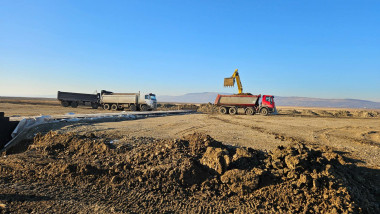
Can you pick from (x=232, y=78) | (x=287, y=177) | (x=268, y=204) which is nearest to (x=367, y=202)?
(x=287, y=177)

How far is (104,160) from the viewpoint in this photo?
6246 millimetres

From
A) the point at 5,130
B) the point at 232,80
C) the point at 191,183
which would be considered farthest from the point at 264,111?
the point at 5,130

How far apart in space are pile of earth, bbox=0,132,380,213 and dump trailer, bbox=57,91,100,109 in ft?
101

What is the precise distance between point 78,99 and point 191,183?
117ft

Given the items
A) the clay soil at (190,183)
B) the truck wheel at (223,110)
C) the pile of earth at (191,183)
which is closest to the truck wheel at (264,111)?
the truck wheel at (223,110)

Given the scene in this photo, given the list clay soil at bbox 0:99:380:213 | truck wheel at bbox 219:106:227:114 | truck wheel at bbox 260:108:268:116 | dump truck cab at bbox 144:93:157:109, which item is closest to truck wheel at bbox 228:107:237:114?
truck wheel at bbox 219:106:227:114

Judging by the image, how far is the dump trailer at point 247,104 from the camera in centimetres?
2381

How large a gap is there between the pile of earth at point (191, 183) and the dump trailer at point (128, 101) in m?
24.3

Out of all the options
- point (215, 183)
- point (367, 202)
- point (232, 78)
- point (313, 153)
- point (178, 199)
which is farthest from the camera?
point (232, 78)

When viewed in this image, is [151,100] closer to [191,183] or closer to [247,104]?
[247,104]

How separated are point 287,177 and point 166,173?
2761mm

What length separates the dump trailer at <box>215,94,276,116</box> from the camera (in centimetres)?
2381

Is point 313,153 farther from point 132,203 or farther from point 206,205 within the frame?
point 132,203

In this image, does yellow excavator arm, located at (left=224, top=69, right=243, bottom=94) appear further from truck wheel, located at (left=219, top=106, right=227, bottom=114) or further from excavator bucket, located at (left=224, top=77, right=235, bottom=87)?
truck wheel, located at (left=219, top=106, right=227, bottom=114)
